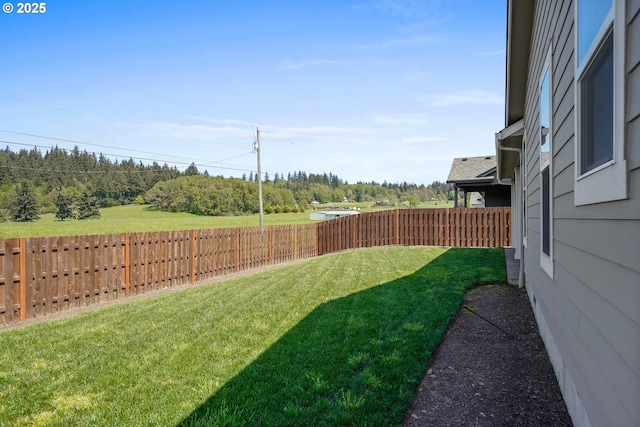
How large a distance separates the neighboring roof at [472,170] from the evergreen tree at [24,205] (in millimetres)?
42216

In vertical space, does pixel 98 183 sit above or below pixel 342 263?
above

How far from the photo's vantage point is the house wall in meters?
1.44

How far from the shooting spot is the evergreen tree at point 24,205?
133 ft

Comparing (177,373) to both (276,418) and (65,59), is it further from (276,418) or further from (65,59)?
(65,59)

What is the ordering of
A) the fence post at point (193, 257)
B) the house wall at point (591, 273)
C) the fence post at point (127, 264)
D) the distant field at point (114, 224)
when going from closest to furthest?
the house wall at point (591, 273) → the fence post at point (127, 264) → the fence post at point (193, 257) → the distant field at point (114, 224)

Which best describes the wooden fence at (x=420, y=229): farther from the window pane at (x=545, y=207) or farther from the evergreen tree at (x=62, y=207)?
the evergreen tree at (x=62, y=207)

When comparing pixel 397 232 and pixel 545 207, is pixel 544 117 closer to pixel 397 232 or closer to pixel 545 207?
pixel 545 207

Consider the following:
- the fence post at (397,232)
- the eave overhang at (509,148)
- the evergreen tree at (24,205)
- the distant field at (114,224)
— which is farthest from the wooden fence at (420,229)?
the evergreen tree at (24,205)

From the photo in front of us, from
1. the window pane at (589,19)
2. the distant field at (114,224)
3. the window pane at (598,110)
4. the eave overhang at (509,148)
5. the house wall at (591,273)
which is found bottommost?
the distant field at (114,224)

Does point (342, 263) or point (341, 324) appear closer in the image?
point (341, 324)

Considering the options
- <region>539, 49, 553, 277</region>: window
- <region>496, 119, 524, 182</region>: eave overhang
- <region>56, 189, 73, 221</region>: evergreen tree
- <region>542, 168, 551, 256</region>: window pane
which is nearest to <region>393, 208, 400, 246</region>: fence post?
<region>496, 119, 524, 182</region>: eave overhang

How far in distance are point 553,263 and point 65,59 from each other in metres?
27.8

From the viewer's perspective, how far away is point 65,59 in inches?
928

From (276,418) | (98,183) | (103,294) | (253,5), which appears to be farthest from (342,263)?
(98,183)
